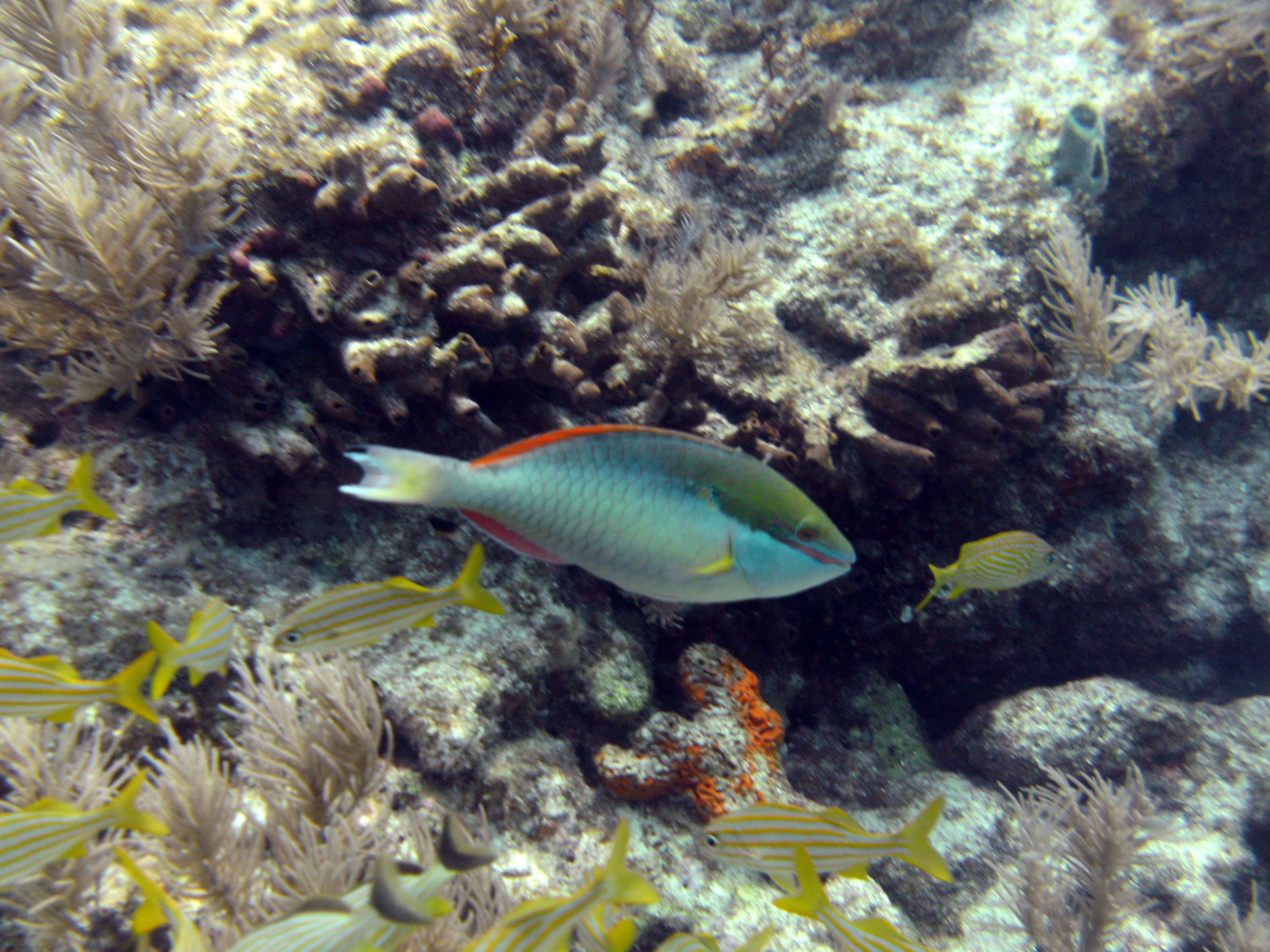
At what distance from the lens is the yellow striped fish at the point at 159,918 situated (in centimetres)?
138

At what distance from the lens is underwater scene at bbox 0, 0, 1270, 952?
6.08 ft

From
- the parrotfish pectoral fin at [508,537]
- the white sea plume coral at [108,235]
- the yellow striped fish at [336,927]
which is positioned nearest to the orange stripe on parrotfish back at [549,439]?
the parrotfish pectoral fin at [508,537]

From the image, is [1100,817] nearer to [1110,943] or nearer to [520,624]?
[1110,943]

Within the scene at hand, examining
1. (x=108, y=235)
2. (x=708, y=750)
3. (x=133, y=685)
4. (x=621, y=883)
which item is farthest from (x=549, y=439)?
(x=108, y=235)

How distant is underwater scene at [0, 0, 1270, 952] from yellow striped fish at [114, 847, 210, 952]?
0.5 inches

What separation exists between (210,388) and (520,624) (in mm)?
1862

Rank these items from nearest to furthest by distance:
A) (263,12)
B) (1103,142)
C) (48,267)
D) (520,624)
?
(48,267)
(520,624)
(263,12)
(1103,142)

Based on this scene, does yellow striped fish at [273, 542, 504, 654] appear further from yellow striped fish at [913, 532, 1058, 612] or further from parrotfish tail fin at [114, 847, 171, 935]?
yellow striped fish at [913, 532, 1058, 612]

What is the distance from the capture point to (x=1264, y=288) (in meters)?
5.23

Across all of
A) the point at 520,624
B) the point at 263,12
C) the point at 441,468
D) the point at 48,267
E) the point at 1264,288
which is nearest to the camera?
the point at 441,468

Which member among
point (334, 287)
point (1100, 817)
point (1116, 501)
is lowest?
point (1100, 817)

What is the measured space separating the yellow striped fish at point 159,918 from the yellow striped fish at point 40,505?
106 centimetres

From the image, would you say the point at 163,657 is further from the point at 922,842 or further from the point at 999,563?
the point at 999,563

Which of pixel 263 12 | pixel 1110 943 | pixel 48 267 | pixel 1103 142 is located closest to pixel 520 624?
pixel 48 267
